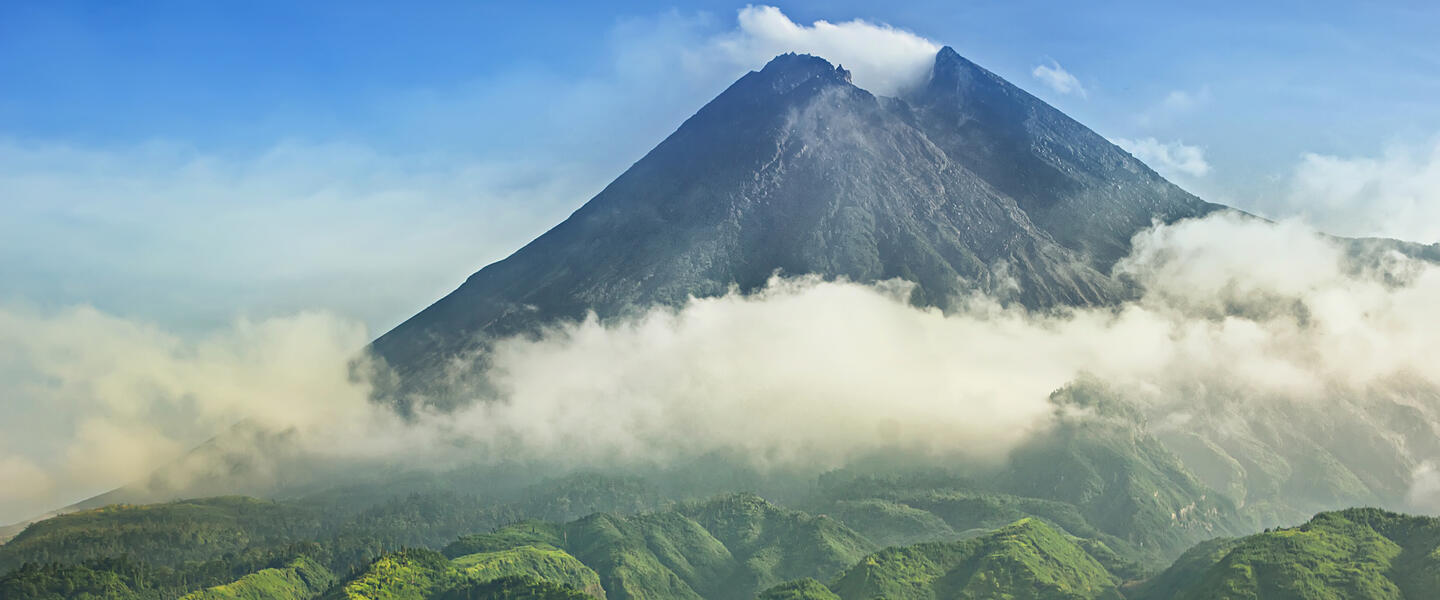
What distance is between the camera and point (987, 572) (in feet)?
551

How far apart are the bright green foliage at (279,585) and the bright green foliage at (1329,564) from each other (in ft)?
374

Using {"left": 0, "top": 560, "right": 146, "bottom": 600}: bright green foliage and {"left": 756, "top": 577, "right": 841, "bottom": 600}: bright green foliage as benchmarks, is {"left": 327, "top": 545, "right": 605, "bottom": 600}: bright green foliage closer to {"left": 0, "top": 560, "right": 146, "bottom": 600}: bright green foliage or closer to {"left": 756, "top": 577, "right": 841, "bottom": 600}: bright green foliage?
{"left": 756, "top": 577, "right": 841, "bottom": 600}: bright green foliage

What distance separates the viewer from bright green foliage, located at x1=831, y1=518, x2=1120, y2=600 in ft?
538

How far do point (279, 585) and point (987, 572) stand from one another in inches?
→ 3749

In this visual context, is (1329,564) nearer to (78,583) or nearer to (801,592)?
(801,592)

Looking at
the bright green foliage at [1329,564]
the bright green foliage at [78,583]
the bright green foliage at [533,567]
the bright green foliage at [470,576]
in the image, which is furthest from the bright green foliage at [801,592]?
the bright green foliage at [78,583]

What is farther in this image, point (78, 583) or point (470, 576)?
point (470, 576)

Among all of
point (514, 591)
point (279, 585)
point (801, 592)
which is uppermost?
point (279, 585)

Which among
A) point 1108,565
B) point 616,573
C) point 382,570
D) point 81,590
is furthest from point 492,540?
point 1108,565

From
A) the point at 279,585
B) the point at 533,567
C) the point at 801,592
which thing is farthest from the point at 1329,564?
the point at 279,585

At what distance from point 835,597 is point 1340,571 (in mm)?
58398

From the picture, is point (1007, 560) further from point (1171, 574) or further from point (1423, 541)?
point (1423, 541)

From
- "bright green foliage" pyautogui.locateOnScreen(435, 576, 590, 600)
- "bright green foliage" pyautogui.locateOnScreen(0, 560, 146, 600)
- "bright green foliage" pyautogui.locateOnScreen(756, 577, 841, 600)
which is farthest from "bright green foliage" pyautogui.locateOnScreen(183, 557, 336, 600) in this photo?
"bright green foliage" pyautogui.locateOnScreen(756, 577, 841, 600)

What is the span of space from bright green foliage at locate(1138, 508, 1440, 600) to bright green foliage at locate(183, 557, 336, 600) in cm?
11391
